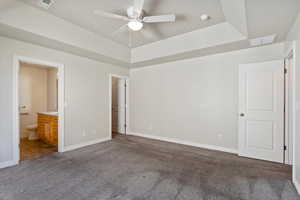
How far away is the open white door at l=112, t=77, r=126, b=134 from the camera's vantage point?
5.23 m

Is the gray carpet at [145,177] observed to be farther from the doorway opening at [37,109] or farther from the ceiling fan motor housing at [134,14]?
the ceiling fan motor housing at [134,14]

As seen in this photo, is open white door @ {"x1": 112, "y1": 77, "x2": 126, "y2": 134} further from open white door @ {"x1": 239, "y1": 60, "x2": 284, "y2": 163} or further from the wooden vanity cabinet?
open white door @ {"x1": 239, "y1": 60, "x2": 284, "y2": 163}

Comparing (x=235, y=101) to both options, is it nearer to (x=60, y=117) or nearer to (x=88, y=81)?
(x=88, y=81)

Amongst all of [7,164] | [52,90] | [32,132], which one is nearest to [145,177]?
[7,164]

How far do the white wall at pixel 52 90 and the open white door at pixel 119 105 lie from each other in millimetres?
2046

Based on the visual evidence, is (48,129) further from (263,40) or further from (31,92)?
(263,40)

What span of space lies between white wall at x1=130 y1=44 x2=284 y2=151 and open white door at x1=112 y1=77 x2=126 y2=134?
1.08ft

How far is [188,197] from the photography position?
70.7 inches

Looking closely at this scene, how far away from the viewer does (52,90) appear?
16.9 feet

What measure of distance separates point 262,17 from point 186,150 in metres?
2.93

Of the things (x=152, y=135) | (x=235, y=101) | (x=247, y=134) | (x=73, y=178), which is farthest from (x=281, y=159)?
(x=73, y=178)

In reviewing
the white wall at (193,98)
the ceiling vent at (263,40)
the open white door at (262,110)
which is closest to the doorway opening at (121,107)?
the white wall at (193,98)

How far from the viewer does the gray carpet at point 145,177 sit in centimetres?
185

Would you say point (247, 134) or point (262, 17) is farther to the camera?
point (247, 134)
